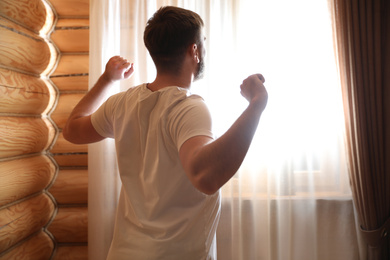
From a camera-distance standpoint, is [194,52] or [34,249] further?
[34,249]

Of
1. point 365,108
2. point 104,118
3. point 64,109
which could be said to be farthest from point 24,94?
point 365,108

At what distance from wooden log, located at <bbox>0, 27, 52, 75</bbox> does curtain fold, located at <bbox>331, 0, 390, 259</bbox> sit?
5.95 feet

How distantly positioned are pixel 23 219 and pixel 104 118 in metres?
1.07

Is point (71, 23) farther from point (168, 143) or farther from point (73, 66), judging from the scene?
point (168, 143)

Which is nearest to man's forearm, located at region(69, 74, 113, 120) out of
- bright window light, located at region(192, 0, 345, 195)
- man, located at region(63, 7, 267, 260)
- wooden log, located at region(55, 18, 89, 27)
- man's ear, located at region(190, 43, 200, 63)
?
man, located at region(63, 7, 267, 260)

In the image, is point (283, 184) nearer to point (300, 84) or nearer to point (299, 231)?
point (299, 231)

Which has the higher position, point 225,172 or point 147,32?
point 147,32

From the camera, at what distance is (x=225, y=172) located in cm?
88

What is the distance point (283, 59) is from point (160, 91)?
1321 mm

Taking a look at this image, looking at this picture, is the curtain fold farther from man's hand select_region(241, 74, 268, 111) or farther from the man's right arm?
the man's right arm

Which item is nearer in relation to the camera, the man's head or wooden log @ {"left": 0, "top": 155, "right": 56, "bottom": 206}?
the man's head

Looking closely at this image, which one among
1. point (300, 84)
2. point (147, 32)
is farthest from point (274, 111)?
point (147, 32)

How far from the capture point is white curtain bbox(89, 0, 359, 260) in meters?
2.15

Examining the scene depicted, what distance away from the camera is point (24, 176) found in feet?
6.49
